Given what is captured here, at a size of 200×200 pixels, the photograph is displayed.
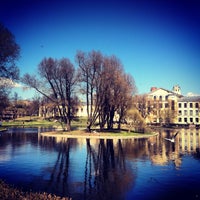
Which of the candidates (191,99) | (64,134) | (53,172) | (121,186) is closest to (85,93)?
(64,134)

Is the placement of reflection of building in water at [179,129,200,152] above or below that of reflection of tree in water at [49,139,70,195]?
below

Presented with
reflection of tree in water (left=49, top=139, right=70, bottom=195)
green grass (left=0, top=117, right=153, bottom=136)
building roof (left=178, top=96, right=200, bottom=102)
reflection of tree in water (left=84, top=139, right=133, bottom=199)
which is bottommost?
reflection of tree in water (left=84, top=139, right=133, bottom=199)

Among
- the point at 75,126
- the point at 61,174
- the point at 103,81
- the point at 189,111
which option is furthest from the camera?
the point at 189,111

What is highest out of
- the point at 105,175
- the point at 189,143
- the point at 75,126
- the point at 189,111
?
the point at 189,111

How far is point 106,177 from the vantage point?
1781 cm

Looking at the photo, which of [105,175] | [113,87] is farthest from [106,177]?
[113,87]

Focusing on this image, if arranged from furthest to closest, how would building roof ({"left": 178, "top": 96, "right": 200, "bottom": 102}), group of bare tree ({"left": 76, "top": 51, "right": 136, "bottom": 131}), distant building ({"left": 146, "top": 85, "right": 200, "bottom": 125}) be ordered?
building roof ({"left": 178, "top": 96, "right": 200, "bottom": 102}) < distant building ({"left": 146, "top": 85, "right": 200, "bottom": 125}) < group of bare tree ({"left": 76, "top": 51, "right": 136, "bottom": 131})

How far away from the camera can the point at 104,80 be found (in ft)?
170

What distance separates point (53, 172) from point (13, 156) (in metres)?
8.17

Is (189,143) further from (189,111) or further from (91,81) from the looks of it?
(189,111)

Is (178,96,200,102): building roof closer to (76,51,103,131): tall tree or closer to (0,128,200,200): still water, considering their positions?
(76,51,103,131): tall tree

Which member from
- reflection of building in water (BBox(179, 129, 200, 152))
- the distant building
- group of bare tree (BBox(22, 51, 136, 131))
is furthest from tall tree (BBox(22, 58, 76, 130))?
the distant building

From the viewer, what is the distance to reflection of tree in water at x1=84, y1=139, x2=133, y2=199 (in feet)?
46.4

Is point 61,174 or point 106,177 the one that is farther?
point 61,174
